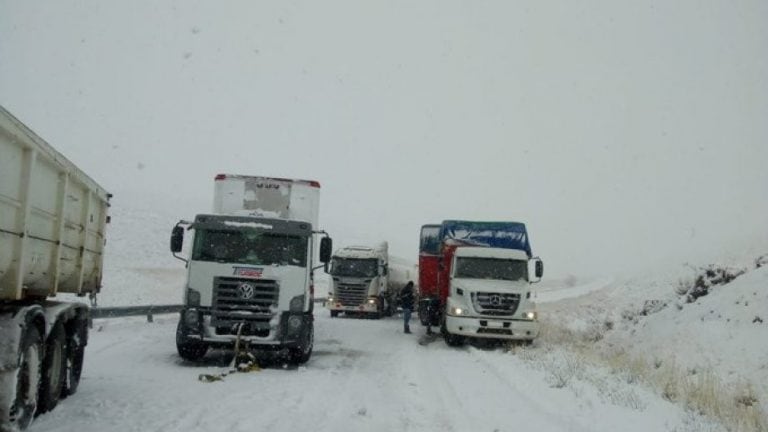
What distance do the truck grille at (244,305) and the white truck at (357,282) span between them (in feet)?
53.2

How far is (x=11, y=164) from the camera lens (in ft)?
19.4

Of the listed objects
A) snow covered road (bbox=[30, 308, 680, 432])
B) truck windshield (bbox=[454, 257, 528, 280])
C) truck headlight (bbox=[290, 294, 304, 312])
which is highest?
truck windshield (bbox=[454, 257, 528, 280])

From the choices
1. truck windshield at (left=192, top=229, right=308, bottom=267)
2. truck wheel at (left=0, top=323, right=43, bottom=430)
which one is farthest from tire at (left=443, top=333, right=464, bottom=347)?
truck wheel at (left=0, top=323, right=43, bottom=430)

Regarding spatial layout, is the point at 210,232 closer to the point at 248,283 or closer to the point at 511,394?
the point at 248,283

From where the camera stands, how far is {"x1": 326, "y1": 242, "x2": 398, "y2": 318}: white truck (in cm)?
2877

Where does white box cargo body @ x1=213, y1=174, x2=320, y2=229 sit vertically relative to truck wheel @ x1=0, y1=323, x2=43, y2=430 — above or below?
above

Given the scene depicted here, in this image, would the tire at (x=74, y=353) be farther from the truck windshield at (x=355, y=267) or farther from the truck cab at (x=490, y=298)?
the truck windshield at (x=355, y=267)

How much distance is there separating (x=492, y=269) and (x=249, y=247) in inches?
309

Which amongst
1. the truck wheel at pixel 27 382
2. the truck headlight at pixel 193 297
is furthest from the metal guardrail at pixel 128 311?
the truck wheel at pixel 27 382

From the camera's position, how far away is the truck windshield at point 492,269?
57.6 ft

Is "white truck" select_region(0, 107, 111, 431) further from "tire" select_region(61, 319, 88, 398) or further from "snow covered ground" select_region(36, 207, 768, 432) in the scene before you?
"snow covered ground" select_region(36, 207, 768, 432)

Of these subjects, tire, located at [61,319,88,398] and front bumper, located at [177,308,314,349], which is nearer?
tire, located at [61,319,88,398]

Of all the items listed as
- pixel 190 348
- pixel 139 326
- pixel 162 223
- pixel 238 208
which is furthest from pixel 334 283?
pixel 162 223

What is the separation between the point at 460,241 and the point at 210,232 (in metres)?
9.85
